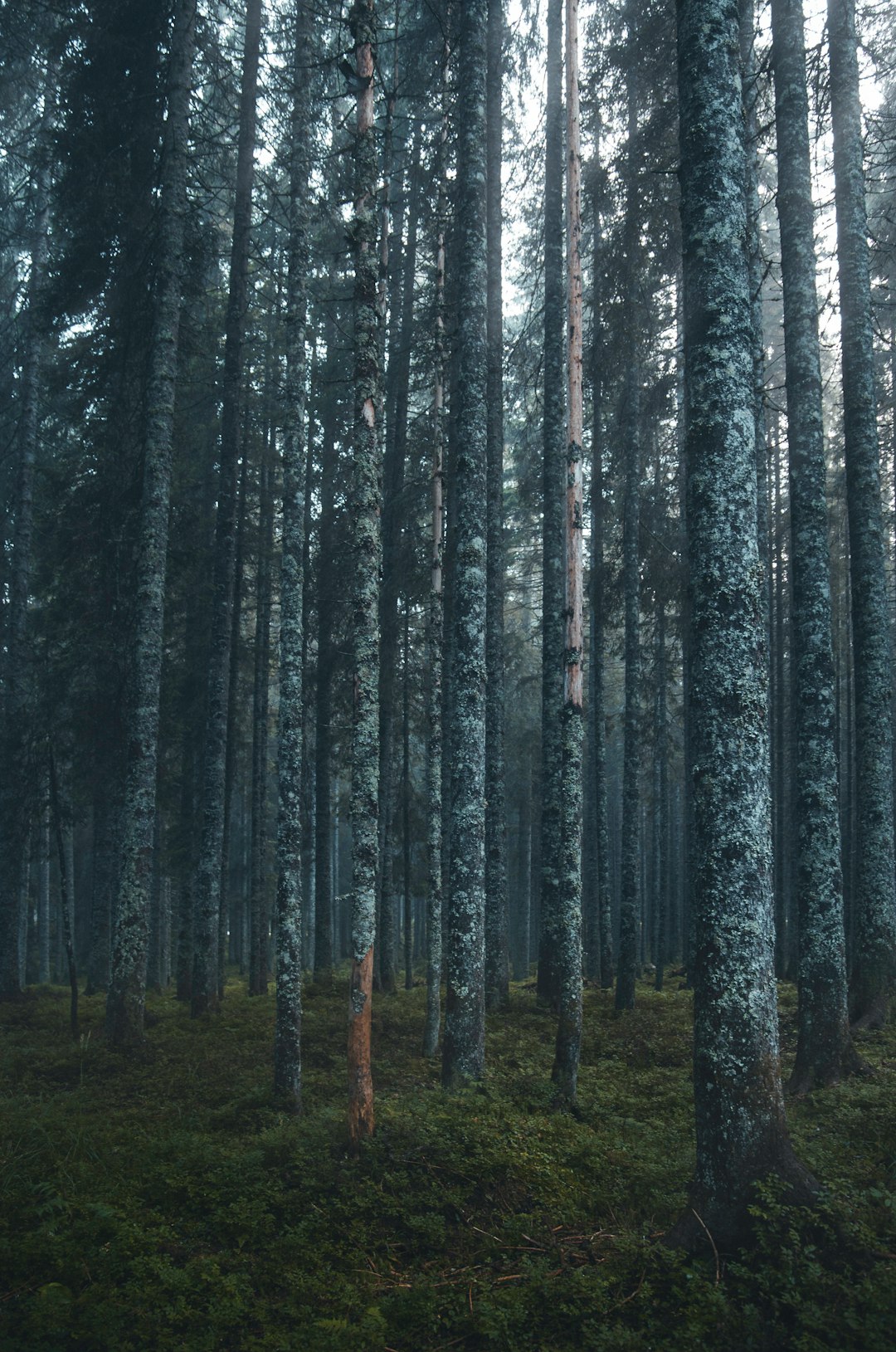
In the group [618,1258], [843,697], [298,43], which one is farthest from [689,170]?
[843,697]

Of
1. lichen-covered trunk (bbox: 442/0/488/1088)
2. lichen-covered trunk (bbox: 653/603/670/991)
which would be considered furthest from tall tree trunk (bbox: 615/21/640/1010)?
lichen-covered trunk (bbox: 442/0/488/1088)

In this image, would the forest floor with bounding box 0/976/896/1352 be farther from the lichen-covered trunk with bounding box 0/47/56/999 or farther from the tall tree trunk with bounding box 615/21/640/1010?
the lichen-covered trunk with bounding box 0/47/56/999

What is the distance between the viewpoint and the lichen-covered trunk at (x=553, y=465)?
16.2 m

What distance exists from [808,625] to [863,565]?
280cm

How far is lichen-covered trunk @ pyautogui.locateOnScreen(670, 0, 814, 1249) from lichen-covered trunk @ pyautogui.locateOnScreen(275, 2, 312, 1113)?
5148 millimetres

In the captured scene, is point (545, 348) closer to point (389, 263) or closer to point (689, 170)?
point (389, 263)

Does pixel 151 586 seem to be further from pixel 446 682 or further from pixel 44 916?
pixel 44 916

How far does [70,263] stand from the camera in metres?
15.6

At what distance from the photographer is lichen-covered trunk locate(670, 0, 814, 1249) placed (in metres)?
5.34

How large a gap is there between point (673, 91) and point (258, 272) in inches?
500

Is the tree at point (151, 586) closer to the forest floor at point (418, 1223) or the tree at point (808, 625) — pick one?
the forest floor at point (418, 1223)

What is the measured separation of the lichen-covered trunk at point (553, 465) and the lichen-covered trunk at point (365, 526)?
7.51 metres

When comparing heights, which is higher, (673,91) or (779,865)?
(673,91)

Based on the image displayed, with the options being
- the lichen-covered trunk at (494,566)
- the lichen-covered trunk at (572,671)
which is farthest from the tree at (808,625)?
the lichen-covered trunk at (494,566)
